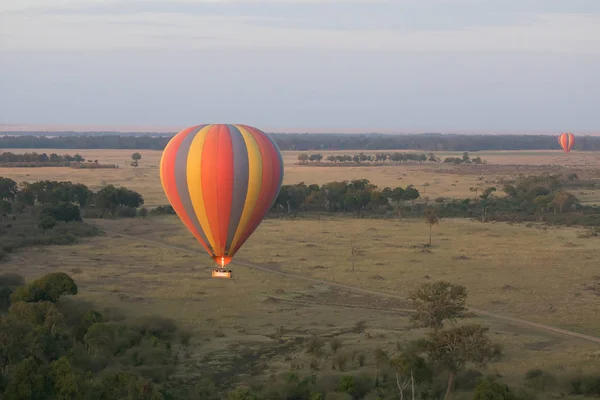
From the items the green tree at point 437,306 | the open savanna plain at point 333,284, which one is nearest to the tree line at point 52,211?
the open savanna plain at point 333,284

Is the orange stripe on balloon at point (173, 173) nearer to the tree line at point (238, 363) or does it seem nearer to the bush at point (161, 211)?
the tree line at point (238, 363)

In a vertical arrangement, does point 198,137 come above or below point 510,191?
above

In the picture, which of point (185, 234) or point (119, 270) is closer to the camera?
point (119, 270)

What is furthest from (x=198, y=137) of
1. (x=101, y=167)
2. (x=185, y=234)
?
(x=101, y=167)

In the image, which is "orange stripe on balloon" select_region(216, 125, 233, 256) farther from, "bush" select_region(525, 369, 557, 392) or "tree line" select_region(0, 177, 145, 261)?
"tree line" select_region(0, 177, 145, 261)

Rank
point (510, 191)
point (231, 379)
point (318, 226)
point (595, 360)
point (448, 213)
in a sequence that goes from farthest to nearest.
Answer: point (510, 191), point (448, 213), point (318, 226), point (595, 360), point (231, 379)

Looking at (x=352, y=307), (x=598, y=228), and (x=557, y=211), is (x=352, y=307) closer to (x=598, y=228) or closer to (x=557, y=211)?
(x=598, y=228)

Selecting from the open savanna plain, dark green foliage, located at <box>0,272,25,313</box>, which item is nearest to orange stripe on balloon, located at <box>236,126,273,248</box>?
the open savanna plain
